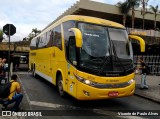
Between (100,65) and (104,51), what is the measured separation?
0.59 m

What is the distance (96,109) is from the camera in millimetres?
9250

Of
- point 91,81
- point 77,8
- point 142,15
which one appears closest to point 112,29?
point 91,81

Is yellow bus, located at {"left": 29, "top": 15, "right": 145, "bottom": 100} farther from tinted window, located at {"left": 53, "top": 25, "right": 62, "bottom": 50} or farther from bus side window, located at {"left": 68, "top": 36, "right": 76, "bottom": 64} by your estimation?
tinted window, located at {"left": 53, "top": 25, "right": 62, "bottom": 50}

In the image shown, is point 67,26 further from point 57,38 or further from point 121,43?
point 121,43

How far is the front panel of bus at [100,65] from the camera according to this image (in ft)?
29.1

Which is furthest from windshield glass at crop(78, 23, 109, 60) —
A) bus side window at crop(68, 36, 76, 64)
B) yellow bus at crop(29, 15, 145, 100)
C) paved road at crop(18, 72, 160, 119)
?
paved road at crop(18, 72, 160, 119)

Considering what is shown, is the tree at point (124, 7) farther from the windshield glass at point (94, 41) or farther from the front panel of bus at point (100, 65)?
the windshield glass at point (94, 41)

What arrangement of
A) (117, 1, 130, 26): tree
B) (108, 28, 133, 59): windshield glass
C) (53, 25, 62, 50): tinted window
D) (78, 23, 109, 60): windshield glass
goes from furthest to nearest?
(117, 1, 130, 26): tree → (53, 25, 62, 50): tinted window → (108, 28, 133, 59): windshield glass → (78, 23, 109, 60): windshield glass

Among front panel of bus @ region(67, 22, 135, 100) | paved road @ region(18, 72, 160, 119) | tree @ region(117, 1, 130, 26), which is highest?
tree @ region(117, 1, 130, 26)

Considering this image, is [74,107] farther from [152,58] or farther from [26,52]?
[26,52]

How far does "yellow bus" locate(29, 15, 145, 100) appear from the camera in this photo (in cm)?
888

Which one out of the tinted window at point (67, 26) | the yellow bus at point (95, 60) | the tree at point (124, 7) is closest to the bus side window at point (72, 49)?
the yellow bus at point (95, 60)

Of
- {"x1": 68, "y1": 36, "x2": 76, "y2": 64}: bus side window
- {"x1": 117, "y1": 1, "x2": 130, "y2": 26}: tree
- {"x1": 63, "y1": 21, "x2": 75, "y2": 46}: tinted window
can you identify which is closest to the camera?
{"x1": 68, "y1": 36, "x2": 76, "y2": 64}: bus side window

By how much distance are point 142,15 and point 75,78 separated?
40.0 metres
